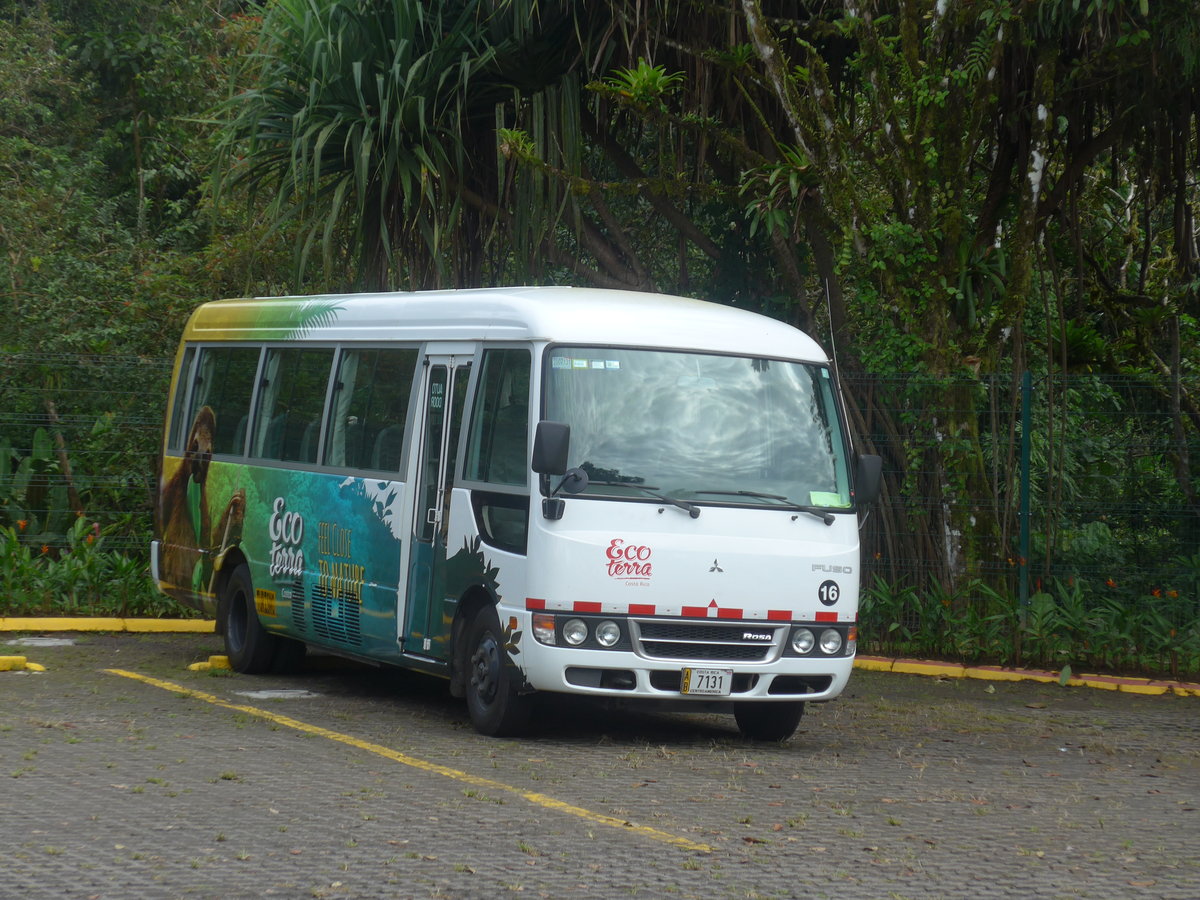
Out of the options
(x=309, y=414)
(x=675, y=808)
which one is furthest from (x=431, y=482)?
(x=675, y=808)

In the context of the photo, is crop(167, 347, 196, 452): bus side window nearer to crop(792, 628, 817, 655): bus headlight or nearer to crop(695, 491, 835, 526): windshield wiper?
crop(695, 491, 835, 526): windshield wiper

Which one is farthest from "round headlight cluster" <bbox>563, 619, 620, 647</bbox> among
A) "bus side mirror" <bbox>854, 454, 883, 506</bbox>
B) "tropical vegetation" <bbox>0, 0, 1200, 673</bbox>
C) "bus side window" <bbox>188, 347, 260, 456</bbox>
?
"tropical vegetation" <bbox>0, 0, 1200, 673</bbox>

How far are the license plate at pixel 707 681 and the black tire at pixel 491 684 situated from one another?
869mm

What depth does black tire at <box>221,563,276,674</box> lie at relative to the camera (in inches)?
473

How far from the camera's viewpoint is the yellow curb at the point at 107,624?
1401cm

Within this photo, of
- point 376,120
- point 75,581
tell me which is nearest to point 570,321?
point 376,120

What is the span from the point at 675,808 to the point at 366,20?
393 inches

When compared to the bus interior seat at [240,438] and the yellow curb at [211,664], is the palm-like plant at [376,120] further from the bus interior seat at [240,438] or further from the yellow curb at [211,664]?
the yellow curb at [211,664]

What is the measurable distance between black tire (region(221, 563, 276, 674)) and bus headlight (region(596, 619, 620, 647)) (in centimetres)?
388

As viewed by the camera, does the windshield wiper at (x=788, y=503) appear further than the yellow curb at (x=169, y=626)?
No

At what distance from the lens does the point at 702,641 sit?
8.99 meters

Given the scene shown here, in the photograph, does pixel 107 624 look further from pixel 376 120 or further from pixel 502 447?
pixel 502 447

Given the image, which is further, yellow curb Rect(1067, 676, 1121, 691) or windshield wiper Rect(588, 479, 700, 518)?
yellow curb Rect(1067, 676, 1121, 691)

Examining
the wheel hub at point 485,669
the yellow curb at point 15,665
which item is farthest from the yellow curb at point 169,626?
the wheel hub at point 485,669
